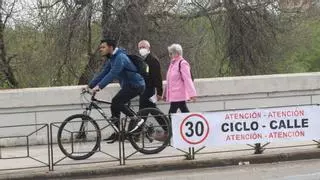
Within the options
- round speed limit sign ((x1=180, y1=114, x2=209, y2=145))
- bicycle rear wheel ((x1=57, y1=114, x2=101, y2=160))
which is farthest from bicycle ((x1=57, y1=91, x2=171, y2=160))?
round speed limit sign ((x1=180, y1=114, x2=209, y2=145))

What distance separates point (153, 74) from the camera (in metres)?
10.5

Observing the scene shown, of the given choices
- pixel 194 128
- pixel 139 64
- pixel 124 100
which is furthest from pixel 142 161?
pixel 139 64

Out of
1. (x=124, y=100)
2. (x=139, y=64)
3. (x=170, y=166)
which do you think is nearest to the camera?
(x=170, y=166)

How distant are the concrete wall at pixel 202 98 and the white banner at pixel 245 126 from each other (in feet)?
6.82

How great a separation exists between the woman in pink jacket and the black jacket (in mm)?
228

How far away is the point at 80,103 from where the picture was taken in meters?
11.1

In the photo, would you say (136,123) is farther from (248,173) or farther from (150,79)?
(248,173)

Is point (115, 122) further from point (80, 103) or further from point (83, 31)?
point (83, 31)

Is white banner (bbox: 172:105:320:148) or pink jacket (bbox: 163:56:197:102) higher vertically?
pink jacket (bbox: 163:56:197:102)

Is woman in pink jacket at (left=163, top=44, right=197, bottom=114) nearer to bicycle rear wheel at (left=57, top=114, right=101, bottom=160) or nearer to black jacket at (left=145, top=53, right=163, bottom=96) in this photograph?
black jacket at (left=145, top=53, right=163, bottom=96)

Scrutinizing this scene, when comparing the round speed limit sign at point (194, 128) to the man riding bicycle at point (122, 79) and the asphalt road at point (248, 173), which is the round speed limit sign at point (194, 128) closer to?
the asphalt road at point (248, 173)

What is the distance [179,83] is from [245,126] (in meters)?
1.50

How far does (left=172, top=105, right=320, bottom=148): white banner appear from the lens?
9.13 meters

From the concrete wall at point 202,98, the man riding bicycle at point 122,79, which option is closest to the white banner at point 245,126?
the man riding bicycle at point 122,79
